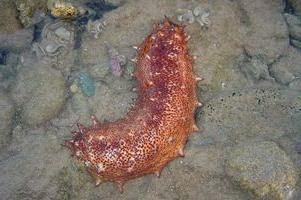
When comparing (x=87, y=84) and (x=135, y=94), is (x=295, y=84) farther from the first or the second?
(x=87, y=84)

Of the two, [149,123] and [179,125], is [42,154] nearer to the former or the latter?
[149,123]

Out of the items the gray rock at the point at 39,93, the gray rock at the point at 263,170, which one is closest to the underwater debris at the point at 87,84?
the gray rock at the point at 39,93

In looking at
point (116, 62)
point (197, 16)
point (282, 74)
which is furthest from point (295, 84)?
point (116, 62)

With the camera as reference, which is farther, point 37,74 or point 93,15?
point 93,15

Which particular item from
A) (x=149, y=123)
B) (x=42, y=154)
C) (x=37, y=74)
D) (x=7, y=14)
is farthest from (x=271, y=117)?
(x=7, y=14)

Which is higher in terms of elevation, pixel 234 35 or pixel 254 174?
pixel 234 35
